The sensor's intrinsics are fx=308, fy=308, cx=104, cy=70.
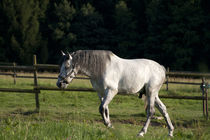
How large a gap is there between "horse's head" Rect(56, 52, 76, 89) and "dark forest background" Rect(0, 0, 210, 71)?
26.4 meters

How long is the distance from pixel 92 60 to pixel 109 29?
116 ft

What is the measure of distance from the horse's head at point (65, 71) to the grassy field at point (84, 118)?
0.83 meters

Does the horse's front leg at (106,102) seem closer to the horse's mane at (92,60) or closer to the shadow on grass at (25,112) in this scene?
the horse's mane at (92,60)

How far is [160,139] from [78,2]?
39261mm

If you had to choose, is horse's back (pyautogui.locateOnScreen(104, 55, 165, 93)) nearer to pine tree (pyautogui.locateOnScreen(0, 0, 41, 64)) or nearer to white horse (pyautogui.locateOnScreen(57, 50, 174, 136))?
white horse (pyautogui.locateOnScreen(57, 50, 174, 136))

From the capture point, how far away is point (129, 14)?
37375 millimetres

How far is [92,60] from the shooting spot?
253 inches

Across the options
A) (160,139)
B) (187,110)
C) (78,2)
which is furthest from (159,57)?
(160,139)

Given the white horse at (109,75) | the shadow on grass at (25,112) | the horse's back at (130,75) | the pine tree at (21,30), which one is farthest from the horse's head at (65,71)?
the pine tree at (21,30)

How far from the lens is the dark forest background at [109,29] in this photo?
3230cm

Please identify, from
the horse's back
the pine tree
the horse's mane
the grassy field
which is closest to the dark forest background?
the pine tree

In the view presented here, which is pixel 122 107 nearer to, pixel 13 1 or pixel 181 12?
pixel 181 12

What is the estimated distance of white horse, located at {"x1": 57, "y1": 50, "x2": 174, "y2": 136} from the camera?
20.5 ft

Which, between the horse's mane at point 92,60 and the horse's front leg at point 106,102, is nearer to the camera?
A: the horse's front leg at point 106,102
